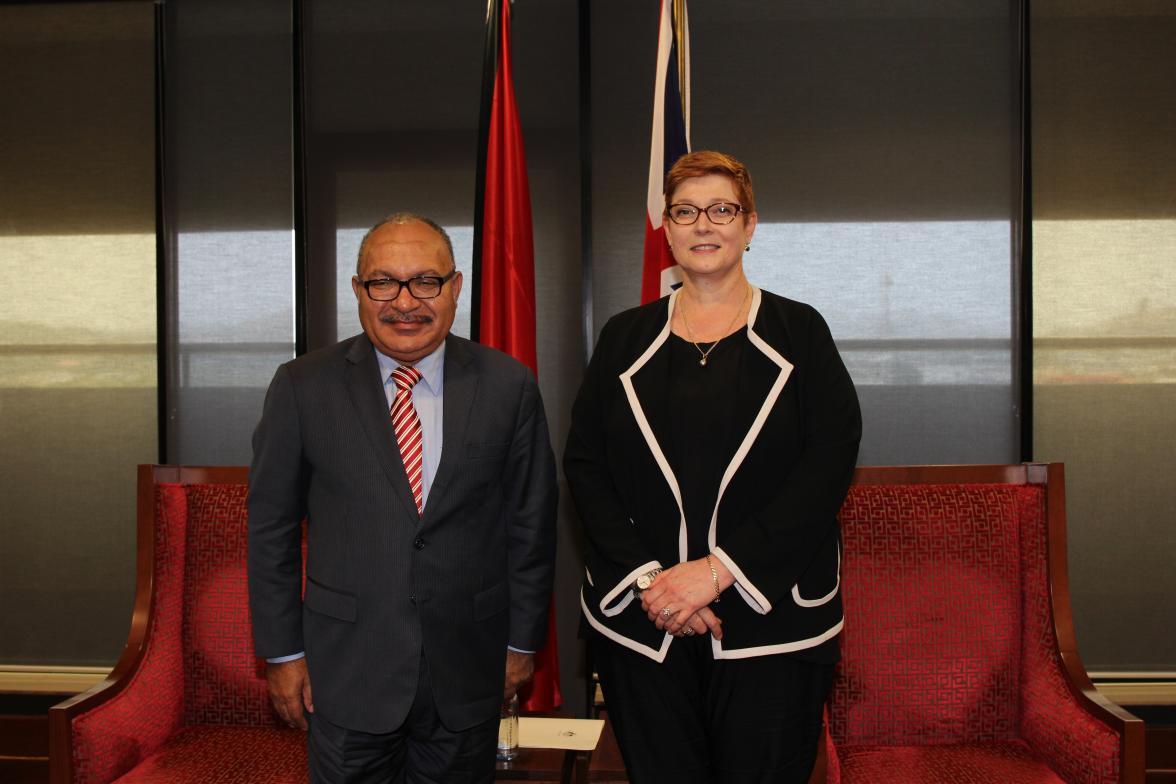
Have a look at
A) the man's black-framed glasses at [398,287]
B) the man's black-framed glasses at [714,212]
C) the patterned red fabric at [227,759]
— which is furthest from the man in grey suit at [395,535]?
the patterned red fabric at [227,759]

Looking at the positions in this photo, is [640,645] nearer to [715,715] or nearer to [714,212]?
[715,715]

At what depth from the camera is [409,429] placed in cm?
163

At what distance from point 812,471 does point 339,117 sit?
2.77m

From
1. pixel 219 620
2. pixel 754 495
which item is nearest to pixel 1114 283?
pixel 754 495

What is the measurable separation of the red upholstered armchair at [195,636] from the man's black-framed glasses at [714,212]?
155cm

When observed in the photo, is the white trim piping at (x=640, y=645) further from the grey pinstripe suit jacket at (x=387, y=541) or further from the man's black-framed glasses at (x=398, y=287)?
the man's black-framed glasses at (x=398, y=287)

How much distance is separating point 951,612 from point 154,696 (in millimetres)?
2097

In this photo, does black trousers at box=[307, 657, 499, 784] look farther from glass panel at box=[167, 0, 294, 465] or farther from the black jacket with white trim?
glass panel at box=[167, 0, 294, 465]

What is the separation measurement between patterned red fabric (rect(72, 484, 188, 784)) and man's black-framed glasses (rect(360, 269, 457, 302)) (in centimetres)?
127

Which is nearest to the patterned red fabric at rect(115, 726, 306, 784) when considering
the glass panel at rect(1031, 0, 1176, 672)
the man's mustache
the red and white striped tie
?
the red and white striped tie

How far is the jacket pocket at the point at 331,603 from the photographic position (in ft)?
5.12

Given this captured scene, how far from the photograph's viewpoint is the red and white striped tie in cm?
160

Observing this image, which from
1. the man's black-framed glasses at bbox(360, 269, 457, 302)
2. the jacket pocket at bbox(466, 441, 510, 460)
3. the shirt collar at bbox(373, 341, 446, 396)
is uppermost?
the man's black-framed glasses at bbox(360, 269, 457, 302)

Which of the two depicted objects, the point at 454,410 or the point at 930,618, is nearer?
the point at 454,410
